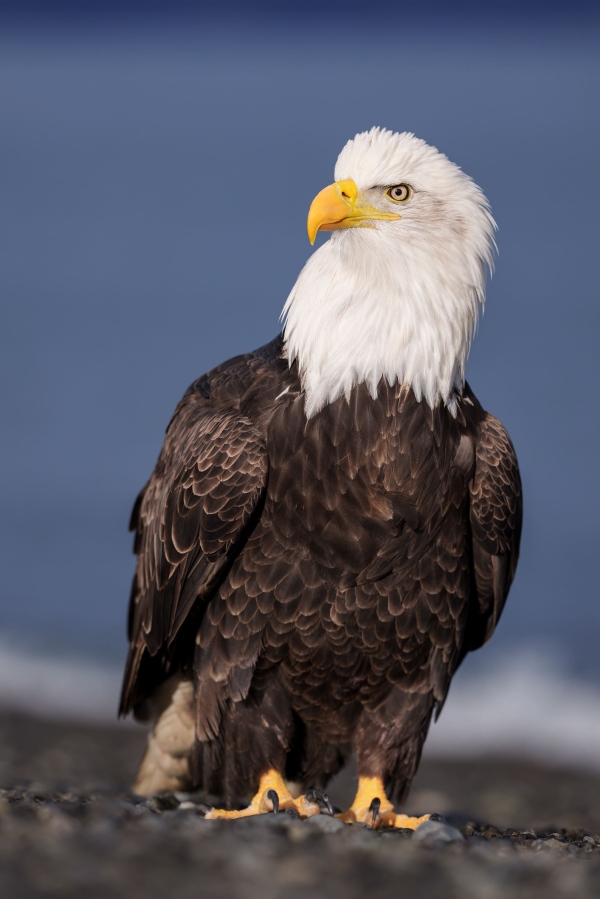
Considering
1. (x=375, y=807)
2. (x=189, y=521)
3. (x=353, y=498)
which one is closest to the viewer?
(x=353, y=498)

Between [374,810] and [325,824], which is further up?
[374,810]

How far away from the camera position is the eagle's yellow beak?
446cm

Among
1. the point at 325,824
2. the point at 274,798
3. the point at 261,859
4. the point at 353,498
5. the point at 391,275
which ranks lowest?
the point at 261,859

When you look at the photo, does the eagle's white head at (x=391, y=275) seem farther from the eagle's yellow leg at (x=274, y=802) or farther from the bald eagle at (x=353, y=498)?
the eagle's yellow leg at (x=274, y=802)

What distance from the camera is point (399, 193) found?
4.57 meters

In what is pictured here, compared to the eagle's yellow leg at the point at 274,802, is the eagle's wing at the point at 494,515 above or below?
above

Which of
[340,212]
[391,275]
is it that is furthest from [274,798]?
[340,212]

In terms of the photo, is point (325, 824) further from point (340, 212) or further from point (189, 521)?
point (340, 212)

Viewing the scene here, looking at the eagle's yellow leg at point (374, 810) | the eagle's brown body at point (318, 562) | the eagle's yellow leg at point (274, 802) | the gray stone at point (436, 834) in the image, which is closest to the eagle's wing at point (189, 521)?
the eagle's brown body at point (318, 562)

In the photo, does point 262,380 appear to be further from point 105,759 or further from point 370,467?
point 105,759

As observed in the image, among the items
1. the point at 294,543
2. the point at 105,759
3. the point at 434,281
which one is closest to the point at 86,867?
the point at 294,543

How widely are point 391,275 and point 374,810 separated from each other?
2.32 meters

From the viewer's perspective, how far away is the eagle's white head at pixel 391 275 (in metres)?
4.46

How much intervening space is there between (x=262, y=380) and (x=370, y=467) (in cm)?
66
